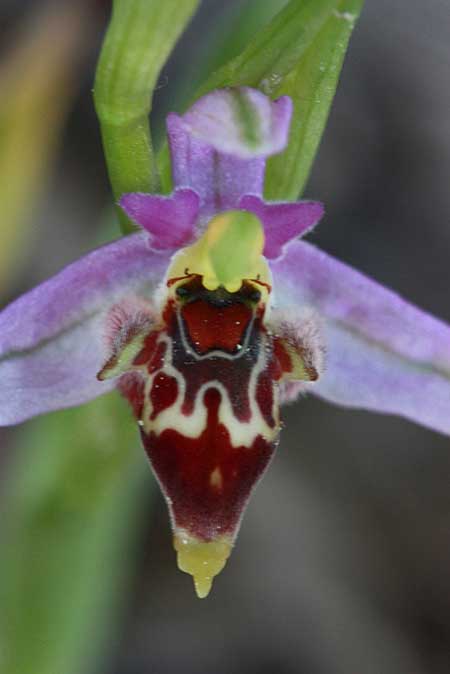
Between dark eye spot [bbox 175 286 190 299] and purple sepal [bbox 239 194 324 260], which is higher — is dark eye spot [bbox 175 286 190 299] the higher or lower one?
the lower one

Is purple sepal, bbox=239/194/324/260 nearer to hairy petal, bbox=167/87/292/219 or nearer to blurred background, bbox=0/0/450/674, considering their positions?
hairy petal, bbox=167/87/292/219

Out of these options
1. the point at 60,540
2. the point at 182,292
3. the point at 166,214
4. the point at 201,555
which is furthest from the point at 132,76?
the point at 60,540

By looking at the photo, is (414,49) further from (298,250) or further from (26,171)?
(298,250)

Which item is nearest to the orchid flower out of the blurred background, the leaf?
the leaf

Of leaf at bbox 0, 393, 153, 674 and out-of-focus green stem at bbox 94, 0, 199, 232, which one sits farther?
leaf at bbox 0, 393, 153, 674

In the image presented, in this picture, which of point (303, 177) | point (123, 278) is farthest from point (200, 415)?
point (303, 177)

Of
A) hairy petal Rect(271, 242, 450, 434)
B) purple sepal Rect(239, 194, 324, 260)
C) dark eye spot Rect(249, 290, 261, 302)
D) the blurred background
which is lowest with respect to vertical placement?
the blurred background

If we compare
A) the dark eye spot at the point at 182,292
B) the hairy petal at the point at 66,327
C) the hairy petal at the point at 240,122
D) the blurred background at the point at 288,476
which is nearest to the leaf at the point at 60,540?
the blurred background at the point at 288,476
